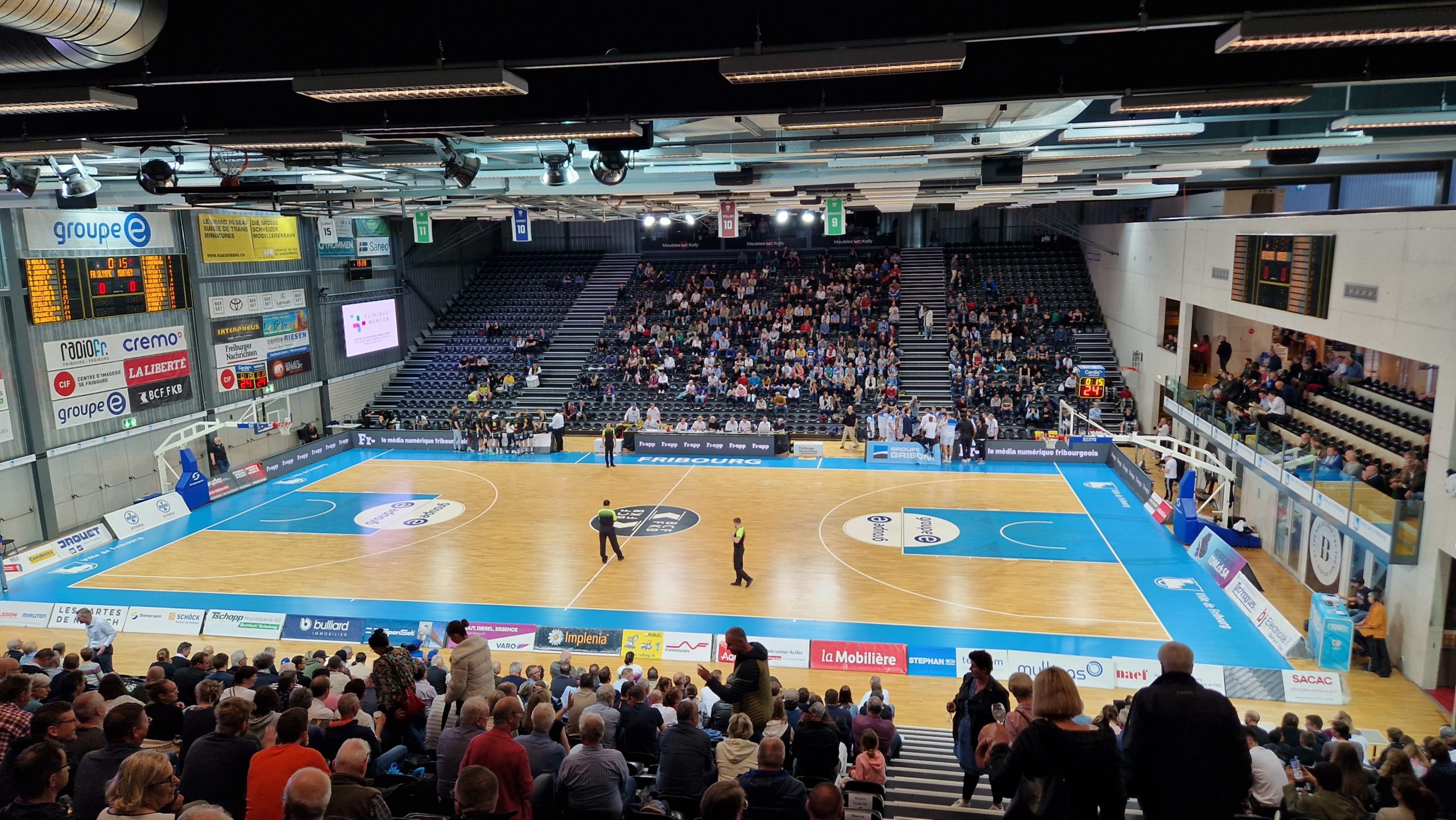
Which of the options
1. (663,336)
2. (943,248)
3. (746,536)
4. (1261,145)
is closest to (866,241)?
(943,248)

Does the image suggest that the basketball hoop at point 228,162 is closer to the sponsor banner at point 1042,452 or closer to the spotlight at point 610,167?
the spotlight at point 610,167

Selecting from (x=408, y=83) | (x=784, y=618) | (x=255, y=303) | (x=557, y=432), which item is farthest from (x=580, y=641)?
(x=255, y=303)

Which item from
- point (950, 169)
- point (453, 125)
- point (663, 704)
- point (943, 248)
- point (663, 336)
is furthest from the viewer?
point (943, 248)

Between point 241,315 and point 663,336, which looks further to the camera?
point 663,336

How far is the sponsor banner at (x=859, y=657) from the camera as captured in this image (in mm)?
13906

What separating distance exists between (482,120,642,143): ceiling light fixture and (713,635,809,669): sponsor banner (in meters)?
8.49

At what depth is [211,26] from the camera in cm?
674

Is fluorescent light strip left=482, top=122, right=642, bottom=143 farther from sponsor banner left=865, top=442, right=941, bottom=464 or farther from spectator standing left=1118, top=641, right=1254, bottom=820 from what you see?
sponsor banner left=865, top=442, right=941, bottom=464

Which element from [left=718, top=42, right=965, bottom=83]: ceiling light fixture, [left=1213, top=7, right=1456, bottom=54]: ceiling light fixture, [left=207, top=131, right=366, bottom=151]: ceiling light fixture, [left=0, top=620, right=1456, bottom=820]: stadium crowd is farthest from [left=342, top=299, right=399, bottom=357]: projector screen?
[left=1213, top=7, right=1456, bottom=54]: ceiling light fixture

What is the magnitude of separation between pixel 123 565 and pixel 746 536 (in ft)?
44.4

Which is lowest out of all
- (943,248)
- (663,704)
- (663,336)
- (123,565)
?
(123,565)

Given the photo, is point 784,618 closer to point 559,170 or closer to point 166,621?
point 559,170

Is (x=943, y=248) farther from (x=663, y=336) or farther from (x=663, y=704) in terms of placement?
(x=663, y=704)

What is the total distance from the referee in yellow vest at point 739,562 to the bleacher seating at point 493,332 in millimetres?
18826
